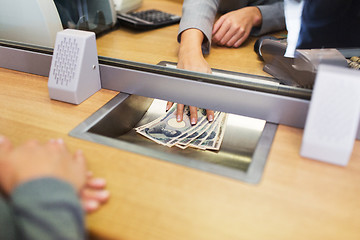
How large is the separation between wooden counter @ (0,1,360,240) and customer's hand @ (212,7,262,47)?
0.61 meters

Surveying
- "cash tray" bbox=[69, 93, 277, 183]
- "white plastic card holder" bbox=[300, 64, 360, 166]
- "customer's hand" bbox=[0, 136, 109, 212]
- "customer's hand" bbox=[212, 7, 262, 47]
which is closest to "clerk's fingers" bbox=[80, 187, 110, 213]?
"customer's hand" bbox=[0, 136, 109, 212]

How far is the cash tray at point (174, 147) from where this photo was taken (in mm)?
689

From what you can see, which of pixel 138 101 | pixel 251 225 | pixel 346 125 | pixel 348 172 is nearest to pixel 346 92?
pixel 346 125

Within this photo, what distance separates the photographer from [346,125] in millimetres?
661

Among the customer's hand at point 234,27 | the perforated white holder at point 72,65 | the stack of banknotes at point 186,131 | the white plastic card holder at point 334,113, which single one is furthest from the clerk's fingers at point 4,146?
the customer's hand at point 234,27

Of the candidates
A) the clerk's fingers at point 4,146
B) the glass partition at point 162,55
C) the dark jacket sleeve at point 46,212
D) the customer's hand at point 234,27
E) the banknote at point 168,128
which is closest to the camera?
the dark jacket sleeve at point 46,212

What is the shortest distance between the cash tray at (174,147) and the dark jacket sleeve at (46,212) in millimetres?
237

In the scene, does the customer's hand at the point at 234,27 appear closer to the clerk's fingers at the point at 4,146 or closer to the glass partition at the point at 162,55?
the glass partition at the point at 162,55

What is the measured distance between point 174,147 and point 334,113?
46cm

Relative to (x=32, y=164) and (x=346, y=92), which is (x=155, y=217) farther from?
(x=346, y=92)

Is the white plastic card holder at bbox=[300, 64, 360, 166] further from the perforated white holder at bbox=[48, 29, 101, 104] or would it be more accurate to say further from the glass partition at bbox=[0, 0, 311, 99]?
the perforated white holder at bbox=[48, 29, 101, 104]

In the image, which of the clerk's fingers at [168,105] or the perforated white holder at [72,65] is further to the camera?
the clerk's fingers at [168,105]

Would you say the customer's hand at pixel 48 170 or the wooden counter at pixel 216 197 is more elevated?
the customer's hand at pixel 48 170

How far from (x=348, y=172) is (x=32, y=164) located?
673 mm
